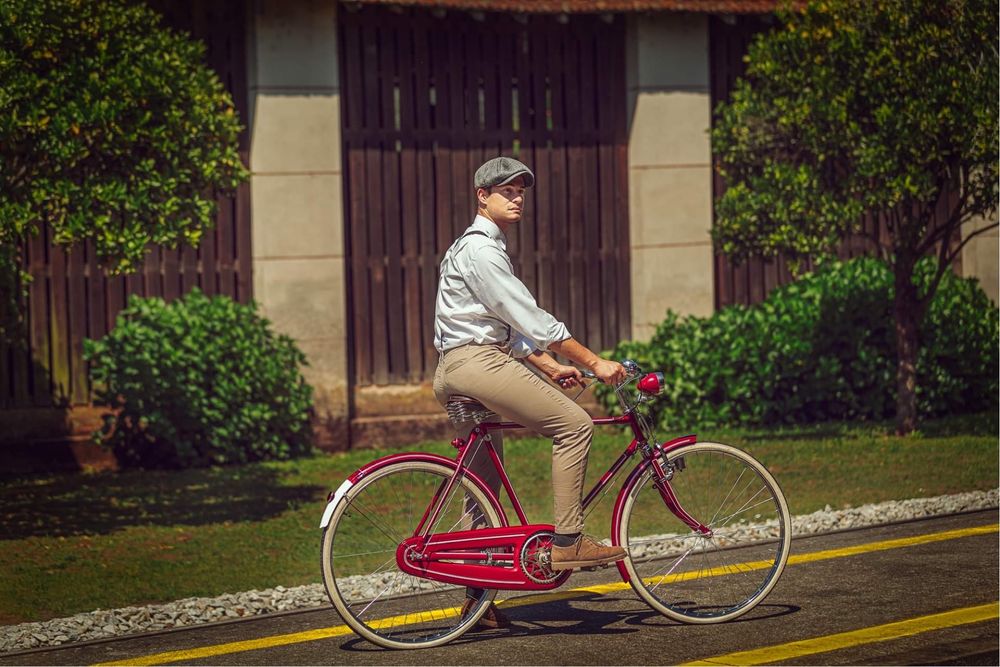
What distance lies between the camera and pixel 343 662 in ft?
21.3

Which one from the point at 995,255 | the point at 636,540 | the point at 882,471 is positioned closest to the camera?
the point at 636,540

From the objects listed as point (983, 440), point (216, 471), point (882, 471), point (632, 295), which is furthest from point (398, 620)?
point (632, 295)

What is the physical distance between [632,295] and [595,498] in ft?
31.7

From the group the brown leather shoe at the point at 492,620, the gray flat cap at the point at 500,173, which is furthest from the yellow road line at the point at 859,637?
the gray flat cap at the point at 500,173

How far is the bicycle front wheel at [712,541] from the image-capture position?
22.8ft

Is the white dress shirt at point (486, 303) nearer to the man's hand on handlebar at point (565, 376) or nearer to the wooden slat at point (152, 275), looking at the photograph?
the man's hand on handlebar at point (565, 376)

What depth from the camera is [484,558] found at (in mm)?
6727

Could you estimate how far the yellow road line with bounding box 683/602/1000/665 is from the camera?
20.6 feet

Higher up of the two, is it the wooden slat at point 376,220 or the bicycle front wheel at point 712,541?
the wooden slat at point 376,220

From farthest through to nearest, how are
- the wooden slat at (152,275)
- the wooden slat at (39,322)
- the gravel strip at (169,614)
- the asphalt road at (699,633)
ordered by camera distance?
the wooden slat at (152,275), the wooden slat at (39,322), the gravel strip at (169,614), the asphalt road at (699,633)

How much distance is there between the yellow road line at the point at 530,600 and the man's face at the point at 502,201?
173 centimetres

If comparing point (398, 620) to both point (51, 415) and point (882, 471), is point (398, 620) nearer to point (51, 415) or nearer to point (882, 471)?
point (882, 471)

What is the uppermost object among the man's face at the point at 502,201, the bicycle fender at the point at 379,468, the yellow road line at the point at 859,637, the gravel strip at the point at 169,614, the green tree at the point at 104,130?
the green tree at the point at 104,130

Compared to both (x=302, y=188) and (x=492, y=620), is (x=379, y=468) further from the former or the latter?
(x=302, y=188)
